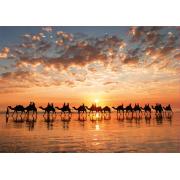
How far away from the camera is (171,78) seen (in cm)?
937

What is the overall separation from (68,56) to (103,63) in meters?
0.89
